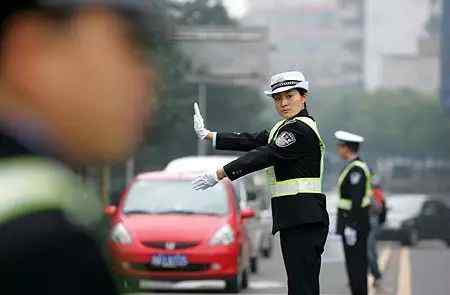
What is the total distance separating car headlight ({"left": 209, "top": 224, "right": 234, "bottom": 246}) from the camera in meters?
16.5

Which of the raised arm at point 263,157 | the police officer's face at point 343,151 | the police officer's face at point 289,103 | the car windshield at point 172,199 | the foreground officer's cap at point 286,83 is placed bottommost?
the car windshield at point 172,199

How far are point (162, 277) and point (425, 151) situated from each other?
12269cm

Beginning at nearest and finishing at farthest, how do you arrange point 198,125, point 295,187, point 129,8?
point 129,8 < point 295,187 < point 198,125

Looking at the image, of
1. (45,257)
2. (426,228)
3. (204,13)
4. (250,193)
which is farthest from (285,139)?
(204,13)

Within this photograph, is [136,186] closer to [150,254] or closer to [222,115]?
[150,254]

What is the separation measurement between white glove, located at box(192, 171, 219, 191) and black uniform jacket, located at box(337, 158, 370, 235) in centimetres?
548

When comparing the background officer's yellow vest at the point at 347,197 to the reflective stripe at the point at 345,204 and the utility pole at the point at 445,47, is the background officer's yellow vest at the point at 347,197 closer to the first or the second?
the reflective stripe at the point at 345,204

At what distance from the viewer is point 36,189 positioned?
5.65ft

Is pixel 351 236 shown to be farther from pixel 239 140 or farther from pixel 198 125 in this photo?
pixel 239 140

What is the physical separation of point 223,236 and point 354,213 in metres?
3.49

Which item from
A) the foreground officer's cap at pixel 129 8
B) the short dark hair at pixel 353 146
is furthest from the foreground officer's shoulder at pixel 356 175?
the foreground officer's cap at pixel 129 8

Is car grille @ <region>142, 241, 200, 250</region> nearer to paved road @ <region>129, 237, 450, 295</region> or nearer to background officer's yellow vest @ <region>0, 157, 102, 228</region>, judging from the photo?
paved road @ <region>129, 237, 450, 295</region>

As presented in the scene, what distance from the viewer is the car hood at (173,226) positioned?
53.6ft

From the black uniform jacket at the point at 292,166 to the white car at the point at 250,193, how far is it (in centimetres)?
1048
